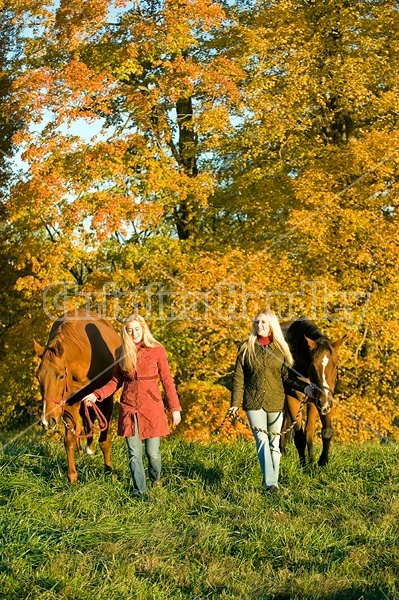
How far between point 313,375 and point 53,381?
122 inches

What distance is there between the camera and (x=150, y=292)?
829 inches

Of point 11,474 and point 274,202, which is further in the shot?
point 274,202

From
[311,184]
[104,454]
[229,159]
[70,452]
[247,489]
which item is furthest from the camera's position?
[229,159]

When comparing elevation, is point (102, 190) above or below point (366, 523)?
below

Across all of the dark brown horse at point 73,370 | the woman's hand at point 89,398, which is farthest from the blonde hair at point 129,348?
the dark brown horse at point 73,370

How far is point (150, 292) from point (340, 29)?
941 cm

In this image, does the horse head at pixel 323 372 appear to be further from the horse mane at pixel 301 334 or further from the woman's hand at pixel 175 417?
the woman's hand at pixel 175 417

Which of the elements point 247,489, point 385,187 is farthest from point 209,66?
point 247,489

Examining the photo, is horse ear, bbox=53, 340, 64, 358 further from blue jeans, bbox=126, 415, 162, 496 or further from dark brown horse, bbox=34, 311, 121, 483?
blue jeans, bbox=126, 415, 162, 496

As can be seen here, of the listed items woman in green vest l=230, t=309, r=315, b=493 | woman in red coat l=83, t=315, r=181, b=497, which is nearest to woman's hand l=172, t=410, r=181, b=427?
woman in red coat l=83, t=315, r=181, b=497

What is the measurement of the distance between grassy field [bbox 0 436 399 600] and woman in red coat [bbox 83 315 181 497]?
416 millimetres

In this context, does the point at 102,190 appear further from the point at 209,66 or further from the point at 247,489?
the point at 247,489

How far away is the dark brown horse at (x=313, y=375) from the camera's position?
9.75 m

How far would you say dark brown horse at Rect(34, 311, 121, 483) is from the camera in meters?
9.19
